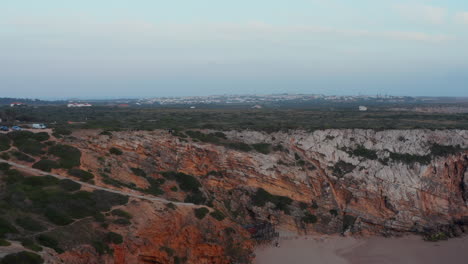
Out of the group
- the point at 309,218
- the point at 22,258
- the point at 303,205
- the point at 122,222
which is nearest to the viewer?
the point at 22,258

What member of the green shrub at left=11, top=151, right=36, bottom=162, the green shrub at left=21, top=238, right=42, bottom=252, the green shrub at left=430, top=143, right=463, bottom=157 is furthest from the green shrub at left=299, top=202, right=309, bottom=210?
the green shrub at left=21, top=238, right=42, bottom=252

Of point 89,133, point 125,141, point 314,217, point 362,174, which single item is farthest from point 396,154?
point 89,133

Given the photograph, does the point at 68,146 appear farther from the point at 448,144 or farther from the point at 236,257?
the point at 448,144

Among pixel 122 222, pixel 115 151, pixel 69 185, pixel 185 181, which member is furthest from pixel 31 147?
pixel 185 181

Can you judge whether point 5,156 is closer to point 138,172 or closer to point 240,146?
point 138,172

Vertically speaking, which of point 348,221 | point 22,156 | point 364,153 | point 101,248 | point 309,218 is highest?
point 22,156

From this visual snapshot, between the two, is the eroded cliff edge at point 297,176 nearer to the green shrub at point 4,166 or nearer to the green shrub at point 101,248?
the green shrub at point 4,166

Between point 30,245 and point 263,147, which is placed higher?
point 263,147
